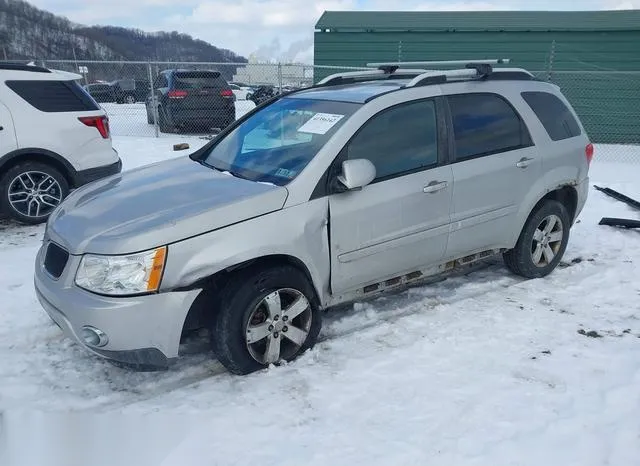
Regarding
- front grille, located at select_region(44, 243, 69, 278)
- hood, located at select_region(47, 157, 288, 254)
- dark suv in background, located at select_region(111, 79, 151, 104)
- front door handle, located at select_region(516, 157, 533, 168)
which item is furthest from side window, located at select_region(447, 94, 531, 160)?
dark suv in background, located at select_region(111, 79, 151, 104)

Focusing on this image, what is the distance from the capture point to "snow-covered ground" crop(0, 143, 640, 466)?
268cm

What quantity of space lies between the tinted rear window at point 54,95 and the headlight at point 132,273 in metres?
4.12

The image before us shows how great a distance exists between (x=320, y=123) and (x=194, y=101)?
10598mm

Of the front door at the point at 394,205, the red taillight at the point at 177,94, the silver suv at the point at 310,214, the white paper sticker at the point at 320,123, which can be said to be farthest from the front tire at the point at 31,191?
the red taillight at the point at 177,94

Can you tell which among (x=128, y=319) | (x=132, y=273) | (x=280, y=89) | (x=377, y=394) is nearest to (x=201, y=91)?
(x=280, y=89)

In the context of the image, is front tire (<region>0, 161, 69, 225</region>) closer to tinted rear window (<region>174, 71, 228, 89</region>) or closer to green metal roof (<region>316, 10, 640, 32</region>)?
tinted rear window (<region>174, 71, 228, 89</region>)

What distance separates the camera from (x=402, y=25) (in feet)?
45.3

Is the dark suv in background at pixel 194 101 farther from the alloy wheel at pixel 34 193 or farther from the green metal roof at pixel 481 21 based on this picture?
the alloy wheel at pixel 34 193

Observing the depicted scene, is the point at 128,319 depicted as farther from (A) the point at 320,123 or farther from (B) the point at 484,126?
(B) the point at 484,126

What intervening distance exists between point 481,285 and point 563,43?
1083 centimetres

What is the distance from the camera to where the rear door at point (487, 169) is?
4102mm

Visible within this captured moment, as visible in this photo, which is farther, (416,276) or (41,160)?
(41,160)

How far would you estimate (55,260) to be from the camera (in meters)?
3.23

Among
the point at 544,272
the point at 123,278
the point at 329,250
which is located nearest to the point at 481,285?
the point at 544,272
